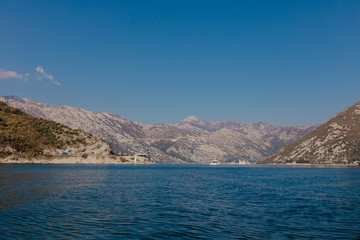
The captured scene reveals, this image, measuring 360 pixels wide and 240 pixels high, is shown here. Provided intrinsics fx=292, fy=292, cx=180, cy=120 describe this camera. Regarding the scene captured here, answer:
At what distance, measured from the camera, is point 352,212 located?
119ft

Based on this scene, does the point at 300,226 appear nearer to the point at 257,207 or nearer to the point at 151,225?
the point at 257,207

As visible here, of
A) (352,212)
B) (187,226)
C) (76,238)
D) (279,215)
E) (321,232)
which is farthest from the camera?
(352,212)

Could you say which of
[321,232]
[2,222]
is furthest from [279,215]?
[2,222]

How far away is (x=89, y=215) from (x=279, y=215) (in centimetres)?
2145

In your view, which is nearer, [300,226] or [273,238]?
[273,238]

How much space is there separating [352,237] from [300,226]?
4763 mm

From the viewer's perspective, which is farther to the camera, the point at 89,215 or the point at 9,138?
the point at 9,138

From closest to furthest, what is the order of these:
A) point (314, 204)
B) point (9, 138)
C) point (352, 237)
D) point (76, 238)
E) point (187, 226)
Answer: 1. point (76, 238)
2. point (352, 237)
3. point (187, 226)
4. point (314, 204)
5. point (9, 138)

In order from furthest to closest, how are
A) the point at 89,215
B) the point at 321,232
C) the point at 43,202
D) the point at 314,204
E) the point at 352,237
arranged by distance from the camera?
the point at 314,204 → the point at 43,202 → the point at 89,215 → the point at 321,232 → the point at 352,237

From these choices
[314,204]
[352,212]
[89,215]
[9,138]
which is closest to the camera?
[89,215]

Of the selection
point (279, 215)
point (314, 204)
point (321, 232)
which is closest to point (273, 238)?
point (321, 232)

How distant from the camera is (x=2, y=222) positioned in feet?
88.3

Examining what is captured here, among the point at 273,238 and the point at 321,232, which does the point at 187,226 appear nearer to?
the point at 273,238

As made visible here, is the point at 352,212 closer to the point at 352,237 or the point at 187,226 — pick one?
the point at 352,237
